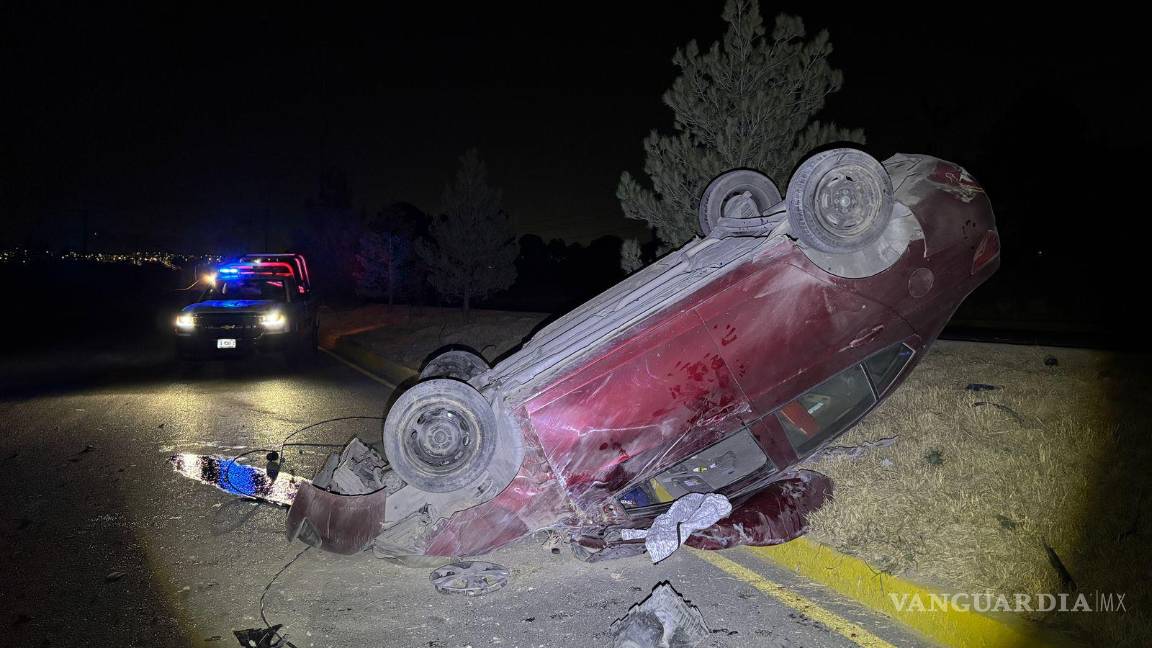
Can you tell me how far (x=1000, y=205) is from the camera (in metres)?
30.9

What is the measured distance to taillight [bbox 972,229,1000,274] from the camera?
172 inches

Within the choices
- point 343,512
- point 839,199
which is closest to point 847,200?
point 839,199

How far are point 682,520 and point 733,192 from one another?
2.60m

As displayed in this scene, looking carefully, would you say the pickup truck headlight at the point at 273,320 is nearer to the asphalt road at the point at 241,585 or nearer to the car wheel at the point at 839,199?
the asphalt road at the point at 241,585

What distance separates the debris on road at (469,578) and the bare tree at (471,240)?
13.8m

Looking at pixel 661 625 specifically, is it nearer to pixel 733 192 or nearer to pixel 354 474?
pixel 354 474

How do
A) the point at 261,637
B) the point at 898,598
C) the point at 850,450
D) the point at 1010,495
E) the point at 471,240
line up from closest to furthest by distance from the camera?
1. the point at 261,637
2. the point at 898,598
3. the point at 1010,495
4. the point at 850,450
5. the point at 471,240

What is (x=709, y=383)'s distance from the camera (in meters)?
3.95

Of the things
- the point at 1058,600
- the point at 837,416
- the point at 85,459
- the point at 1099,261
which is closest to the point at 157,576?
the point at 85,459

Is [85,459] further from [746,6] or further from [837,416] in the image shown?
→ [746,6]

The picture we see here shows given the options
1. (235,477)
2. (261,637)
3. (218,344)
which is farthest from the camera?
(218,344)

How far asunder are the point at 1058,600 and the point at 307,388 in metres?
9.73

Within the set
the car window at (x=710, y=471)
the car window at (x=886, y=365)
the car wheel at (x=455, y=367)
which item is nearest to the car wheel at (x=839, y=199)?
the car window at (x=886, y=365)

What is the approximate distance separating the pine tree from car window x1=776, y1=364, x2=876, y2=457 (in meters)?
4.10
